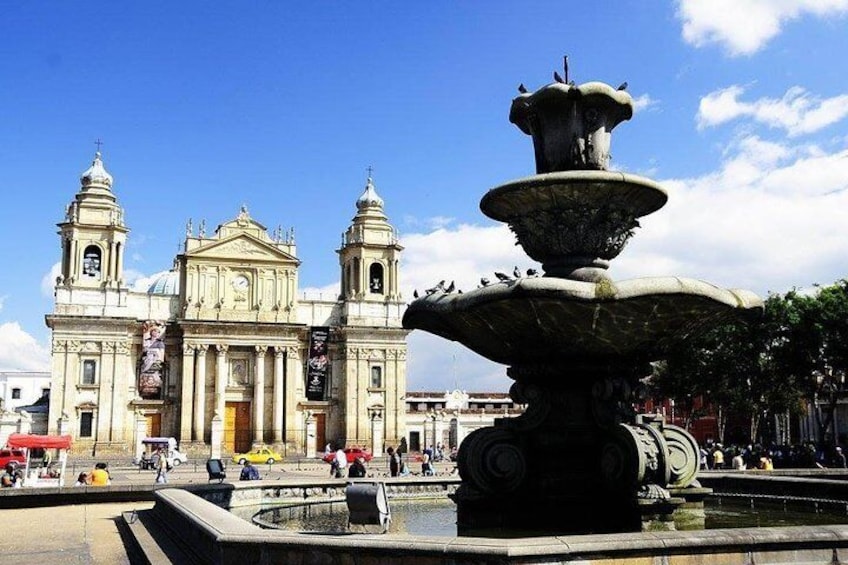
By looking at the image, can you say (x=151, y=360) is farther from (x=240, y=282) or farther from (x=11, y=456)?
(x=11, y=456)

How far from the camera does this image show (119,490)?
1698 centimetres

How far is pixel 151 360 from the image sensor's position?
165ft

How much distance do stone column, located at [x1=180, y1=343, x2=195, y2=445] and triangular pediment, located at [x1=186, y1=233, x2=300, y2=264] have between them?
19.7ft

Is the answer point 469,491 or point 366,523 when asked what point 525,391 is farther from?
point 366,523

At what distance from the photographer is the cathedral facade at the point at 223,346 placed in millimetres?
49594

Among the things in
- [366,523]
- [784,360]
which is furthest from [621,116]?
[784,360]

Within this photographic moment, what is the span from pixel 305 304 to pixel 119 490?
127 feet

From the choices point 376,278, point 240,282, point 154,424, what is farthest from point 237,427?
point 376,278

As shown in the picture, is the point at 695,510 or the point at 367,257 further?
the point at 367,257

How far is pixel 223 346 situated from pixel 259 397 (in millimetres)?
3801

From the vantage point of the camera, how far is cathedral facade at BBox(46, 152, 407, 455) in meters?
49.6

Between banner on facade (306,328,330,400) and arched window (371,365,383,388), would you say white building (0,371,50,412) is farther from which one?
arched window (371,365,383,388)

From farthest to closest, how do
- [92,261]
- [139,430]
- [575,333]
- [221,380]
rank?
[92,261]
[221,380]
[139,430]
[575,333]

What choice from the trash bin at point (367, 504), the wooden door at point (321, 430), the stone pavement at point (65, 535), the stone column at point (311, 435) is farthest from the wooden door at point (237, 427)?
the trash bin at point (367, 504)
